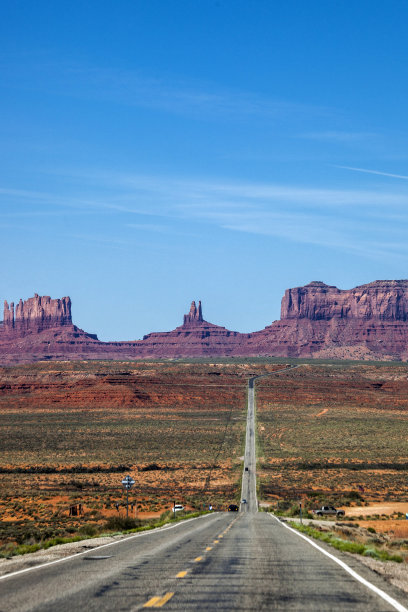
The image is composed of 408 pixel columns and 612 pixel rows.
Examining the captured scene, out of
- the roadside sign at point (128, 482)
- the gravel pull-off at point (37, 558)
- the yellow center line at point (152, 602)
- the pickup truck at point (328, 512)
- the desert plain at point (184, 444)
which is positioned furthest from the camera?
the desert plain at point (184, 444)

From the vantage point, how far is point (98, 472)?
202 ft

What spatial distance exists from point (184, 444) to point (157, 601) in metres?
73.3

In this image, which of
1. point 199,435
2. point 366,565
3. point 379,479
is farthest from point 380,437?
point 366,565

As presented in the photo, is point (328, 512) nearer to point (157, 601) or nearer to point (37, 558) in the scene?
point (37, 558)

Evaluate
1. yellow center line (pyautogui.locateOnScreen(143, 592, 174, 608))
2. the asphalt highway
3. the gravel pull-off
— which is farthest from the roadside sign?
yellow center line (pyautogui.locateOnScreen(143, 592, 174, 608))

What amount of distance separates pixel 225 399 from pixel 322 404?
19.4 m

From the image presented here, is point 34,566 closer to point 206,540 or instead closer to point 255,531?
point 206,540

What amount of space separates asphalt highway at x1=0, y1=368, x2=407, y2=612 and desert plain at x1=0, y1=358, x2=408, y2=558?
15.9ft

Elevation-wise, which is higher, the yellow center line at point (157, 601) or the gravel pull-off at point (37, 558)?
the yellow center line at point (157, 601)

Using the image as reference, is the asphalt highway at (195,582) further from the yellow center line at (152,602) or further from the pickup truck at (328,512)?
the pickup truck at (328,512)

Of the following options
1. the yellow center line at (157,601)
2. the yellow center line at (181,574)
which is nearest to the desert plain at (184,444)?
the yellow center line at (181,574)

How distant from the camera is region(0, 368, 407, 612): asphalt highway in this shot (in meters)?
8.97

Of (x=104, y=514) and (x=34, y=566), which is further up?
(x=34, y=566)

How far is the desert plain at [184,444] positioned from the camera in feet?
145
